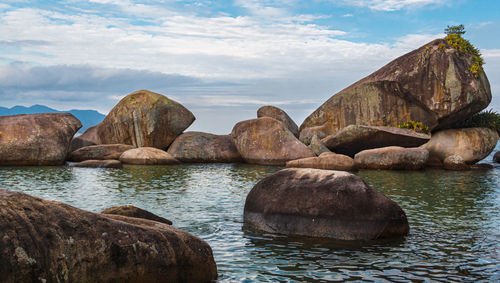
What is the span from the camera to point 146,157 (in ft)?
96.1

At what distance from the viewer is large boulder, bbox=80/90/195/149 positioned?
34.2m

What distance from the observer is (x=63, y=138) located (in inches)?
1134

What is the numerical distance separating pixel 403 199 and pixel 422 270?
7.86 m

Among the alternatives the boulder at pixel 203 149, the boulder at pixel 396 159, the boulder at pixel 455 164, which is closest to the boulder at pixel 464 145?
the boulder at pixel 455 164

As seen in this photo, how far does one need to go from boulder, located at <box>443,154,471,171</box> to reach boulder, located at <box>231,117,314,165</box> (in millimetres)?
7533

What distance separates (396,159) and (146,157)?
568 inches

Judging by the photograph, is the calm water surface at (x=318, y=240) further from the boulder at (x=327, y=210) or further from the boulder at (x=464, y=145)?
the boulder at (x=464, y=145)

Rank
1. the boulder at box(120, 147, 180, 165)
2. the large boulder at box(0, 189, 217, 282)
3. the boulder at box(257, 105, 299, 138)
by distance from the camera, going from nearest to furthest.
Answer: the large boulder at box(0, 189, 217, 282) → the boulder at box(120, 147, 180, 165) → the boulder at box(257, 105, 299, 138)

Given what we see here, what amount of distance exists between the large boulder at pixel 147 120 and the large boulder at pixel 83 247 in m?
28.0

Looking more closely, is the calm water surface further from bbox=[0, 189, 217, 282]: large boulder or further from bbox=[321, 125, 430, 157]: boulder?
bbox=[321, 125, 430, 157]: boulder

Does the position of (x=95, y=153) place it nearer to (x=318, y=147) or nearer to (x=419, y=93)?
(x=318, y=147)

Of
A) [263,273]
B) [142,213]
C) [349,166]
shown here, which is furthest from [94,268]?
[349,166]

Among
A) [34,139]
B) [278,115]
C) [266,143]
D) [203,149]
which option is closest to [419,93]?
[266,143]

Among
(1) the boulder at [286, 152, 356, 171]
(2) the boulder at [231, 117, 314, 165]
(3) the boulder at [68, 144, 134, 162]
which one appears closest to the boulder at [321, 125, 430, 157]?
(2) the boulder at [231, 117, 314, 165]
